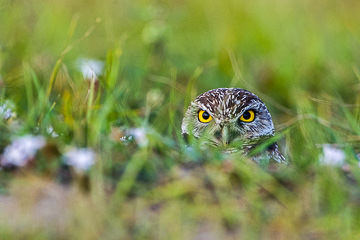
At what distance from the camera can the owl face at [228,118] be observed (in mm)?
4375

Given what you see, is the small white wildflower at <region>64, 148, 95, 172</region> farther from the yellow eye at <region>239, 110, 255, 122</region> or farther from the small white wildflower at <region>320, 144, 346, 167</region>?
the yellow eye at <region>239, 110, 255, 122</region>

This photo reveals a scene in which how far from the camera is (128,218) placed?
3049mm

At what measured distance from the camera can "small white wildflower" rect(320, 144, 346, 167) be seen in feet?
11.4

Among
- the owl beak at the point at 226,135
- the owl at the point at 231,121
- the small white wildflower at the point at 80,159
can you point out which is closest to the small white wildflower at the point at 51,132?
the small white wildflower at the point at 80,159

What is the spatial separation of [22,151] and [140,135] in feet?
2.15

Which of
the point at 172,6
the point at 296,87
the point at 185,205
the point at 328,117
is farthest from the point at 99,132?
the point at 172,6

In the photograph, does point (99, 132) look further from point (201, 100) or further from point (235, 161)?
point (201, 100)

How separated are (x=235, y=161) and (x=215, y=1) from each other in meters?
6.94

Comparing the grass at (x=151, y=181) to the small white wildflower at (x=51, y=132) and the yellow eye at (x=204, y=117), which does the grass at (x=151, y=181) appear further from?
the yellow eye at (x=204, y=117)

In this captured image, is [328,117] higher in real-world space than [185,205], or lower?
higher

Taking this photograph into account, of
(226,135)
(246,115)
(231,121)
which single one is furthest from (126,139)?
(246,115)

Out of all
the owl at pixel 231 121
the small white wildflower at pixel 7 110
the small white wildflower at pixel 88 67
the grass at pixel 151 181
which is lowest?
the grass at pixel 151 181

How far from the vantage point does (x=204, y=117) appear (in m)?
4.58

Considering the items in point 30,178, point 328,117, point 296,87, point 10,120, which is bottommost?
point 30,178
